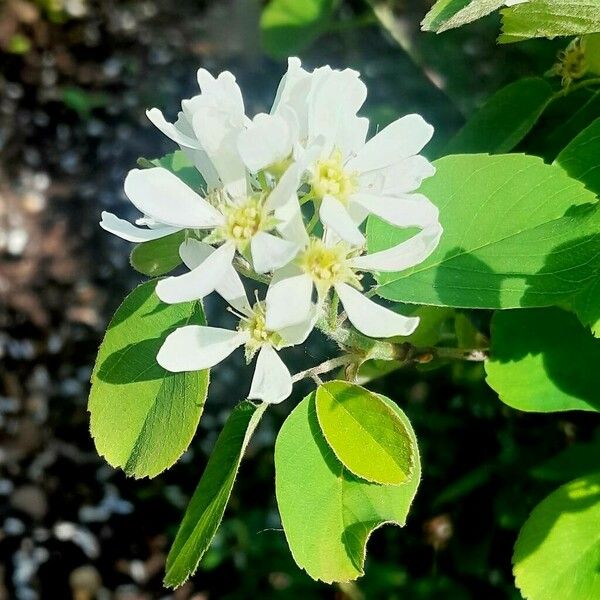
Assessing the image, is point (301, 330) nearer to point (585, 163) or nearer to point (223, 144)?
point (223, 144)

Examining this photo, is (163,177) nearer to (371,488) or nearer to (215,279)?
(215,279)

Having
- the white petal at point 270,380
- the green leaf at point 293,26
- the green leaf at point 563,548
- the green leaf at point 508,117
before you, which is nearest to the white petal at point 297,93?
the white petal at point 270,380

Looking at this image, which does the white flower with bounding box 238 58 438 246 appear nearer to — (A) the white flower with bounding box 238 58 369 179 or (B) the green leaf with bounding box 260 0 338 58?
(A) the white flower with bounding box 238 58 369 179

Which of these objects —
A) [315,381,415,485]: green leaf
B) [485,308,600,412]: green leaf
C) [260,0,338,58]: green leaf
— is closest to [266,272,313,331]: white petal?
[315,381,415,485]: green leaf

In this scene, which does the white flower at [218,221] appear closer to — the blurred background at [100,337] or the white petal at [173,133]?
the white petal at [173,133]

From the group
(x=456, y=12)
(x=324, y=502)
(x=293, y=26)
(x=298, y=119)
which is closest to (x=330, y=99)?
(x=298, y=119)

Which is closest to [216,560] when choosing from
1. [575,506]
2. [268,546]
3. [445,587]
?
[268,546]
